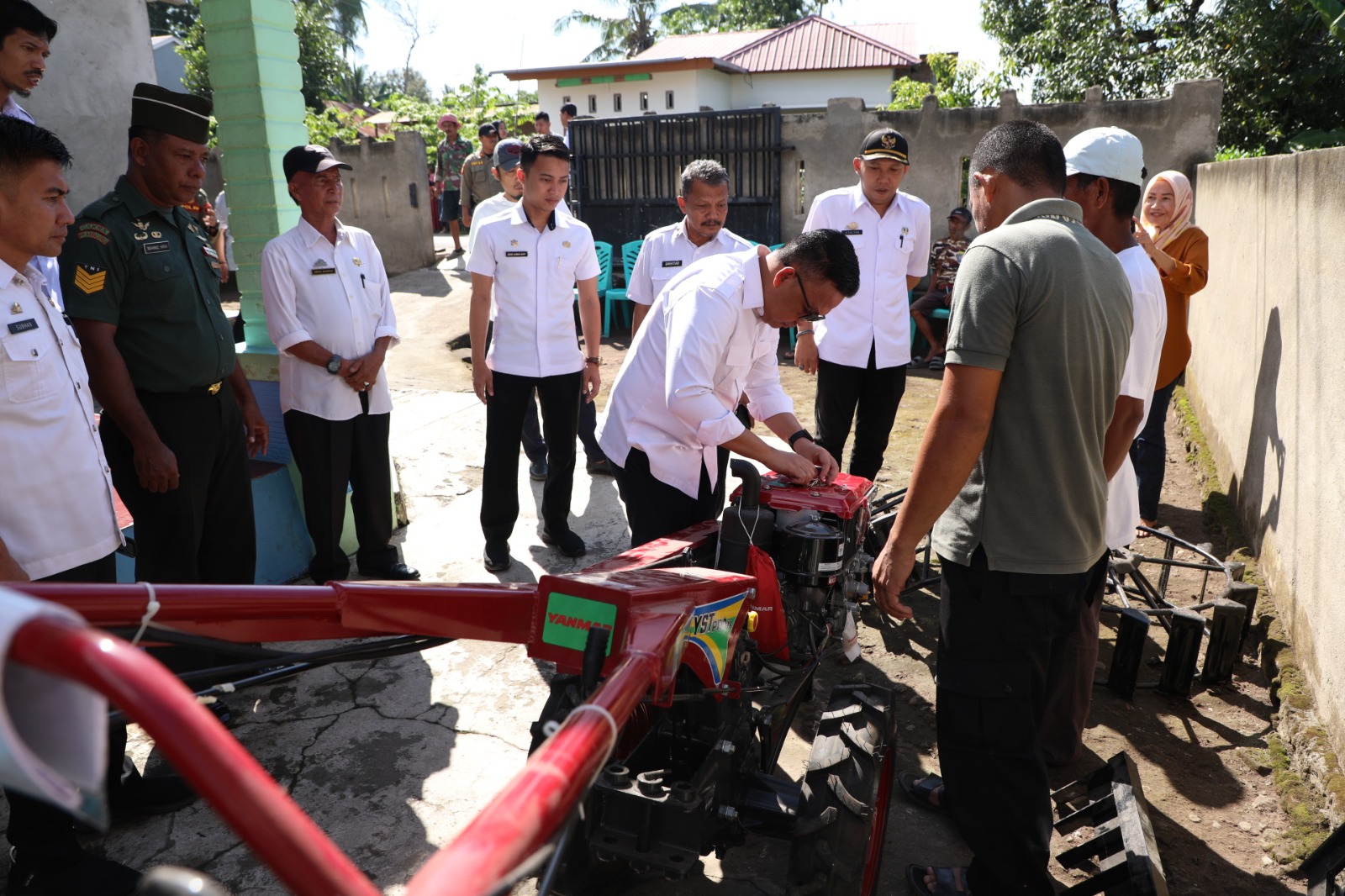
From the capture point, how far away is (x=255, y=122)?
187 inches

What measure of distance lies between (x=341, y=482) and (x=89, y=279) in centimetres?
154

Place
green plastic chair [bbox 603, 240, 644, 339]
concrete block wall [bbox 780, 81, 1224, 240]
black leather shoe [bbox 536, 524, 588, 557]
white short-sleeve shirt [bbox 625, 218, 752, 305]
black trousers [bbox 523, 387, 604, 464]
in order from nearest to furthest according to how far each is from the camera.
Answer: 1. black leather shoe [bbox 536, 524, 588, 557]
2. white short-sleeve shirt [bbox 625, 218, 752, 305]
3. black trousers [bbox 523, 387, 604, 464]
4. concrete block wall [bbox 780, 81, 1224, 240]
5. green plastic chair [bbox 603, 240, 644, 339]

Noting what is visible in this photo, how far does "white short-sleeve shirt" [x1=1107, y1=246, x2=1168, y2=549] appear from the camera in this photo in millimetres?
2957

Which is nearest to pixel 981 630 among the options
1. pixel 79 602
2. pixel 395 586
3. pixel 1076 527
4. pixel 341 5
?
pixel 1076 527

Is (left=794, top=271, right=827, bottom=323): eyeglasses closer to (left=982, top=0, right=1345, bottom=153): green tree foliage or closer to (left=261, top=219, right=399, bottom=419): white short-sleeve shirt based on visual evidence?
(left=261, top=219, right=399, bottom=419): white short-sleeve shirt

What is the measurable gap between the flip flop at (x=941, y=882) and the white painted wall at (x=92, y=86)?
22.1 feet

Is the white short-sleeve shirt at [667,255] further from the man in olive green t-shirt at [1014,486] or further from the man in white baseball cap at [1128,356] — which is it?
the man in olive green t-shirt at [1014,486]

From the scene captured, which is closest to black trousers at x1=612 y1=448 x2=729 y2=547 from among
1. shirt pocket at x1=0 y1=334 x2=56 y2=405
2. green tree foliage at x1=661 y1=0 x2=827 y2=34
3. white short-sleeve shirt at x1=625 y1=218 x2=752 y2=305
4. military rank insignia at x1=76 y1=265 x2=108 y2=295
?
shirt pocket at x1=0 y1=334 x2=56 y2=405

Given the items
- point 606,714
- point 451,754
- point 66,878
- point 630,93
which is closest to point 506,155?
point 451,754

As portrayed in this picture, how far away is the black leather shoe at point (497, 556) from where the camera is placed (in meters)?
4.86

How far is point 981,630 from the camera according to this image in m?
2.42

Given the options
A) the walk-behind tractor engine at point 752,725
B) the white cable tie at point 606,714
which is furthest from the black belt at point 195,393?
the white cable tie at point 606,714

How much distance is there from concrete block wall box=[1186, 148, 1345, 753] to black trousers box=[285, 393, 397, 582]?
4092 millimetres

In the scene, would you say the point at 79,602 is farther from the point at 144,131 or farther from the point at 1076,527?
the point at 144,131
